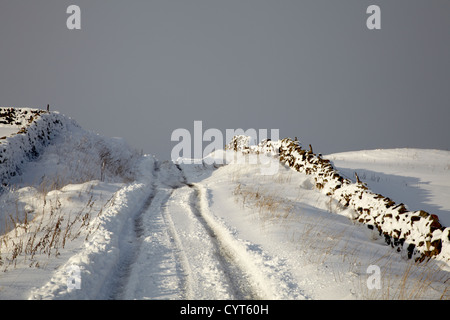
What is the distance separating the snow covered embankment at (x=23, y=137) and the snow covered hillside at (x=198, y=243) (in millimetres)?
100

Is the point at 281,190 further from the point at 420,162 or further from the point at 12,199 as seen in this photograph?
the point at 420,162

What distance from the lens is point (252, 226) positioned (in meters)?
7.07

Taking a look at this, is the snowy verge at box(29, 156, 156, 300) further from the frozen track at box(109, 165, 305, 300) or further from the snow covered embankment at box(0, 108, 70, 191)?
the snow covered embankment at box(0, 108, 70, 191)

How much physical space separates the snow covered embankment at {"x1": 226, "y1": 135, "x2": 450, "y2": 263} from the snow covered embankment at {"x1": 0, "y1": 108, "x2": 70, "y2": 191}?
1327 centimetres

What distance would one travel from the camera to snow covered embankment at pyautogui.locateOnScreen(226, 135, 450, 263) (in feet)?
17.9

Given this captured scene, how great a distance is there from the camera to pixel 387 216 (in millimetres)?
6871

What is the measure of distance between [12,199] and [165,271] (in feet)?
24.4

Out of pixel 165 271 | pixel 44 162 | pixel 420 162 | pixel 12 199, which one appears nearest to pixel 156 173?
pixel 44 162

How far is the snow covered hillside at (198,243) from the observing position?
12.9 ft

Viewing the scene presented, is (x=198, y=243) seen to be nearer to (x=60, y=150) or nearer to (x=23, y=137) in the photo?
(x=23, y=137)

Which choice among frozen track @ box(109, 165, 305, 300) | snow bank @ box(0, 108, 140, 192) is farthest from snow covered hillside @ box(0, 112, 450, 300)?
snow bank @ box(0, 108, 140, 192)

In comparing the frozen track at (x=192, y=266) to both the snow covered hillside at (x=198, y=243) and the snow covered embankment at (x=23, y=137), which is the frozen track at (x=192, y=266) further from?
the snow covered embankment at (x=23, y=137)

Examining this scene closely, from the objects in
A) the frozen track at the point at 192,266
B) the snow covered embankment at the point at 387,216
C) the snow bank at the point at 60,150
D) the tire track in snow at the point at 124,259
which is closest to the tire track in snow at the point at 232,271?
the frozen track at the point at 192,266
